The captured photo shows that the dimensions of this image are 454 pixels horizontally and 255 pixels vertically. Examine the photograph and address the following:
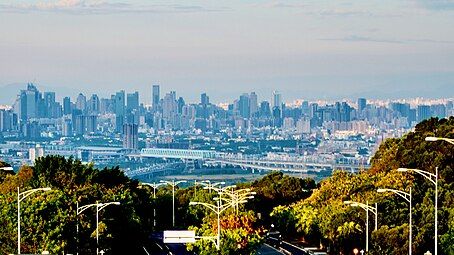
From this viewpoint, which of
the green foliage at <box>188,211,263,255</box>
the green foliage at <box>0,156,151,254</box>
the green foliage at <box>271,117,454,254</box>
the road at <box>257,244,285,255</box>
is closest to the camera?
the green foliage at <box>0,156,151,254</box>

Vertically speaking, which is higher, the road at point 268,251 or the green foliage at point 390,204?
the green foliage at point 390,204

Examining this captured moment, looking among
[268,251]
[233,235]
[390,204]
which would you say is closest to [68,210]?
[233,235]

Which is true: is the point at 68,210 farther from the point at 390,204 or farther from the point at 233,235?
the point at 390,204

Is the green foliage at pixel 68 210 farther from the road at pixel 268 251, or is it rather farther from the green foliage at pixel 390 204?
the green foliage at pixel 390 204

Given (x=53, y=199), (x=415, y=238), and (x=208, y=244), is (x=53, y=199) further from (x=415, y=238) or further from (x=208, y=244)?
(x=415, y=238)

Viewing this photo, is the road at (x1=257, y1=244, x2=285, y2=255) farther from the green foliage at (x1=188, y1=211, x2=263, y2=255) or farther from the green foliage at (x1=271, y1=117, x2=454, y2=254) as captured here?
the green foliage at (x1=188, y1=211, x2=263, y2=255)

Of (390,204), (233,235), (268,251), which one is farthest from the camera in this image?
(268,251)

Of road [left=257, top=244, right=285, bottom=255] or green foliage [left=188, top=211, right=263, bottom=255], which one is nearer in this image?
green foliage [left=188, top=211, right=263, bottom=255]

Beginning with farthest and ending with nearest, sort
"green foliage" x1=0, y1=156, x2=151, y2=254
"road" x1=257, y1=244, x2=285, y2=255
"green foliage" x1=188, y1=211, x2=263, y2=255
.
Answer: "road" x1=257, y1=244, x2=285, y2=255 < "green foliage" x1=188, y1=211, x2=263, y2=255 < "green foliage" x1=0, y1=156, x2=151, y2=254

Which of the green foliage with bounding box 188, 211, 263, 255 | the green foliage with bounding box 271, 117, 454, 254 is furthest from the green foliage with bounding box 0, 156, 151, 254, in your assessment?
the green foliage with bounding box 271, 117, 454, 254

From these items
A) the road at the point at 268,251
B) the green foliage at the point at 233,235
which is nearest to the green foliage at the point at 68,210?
the green foliage at the point at 233,235

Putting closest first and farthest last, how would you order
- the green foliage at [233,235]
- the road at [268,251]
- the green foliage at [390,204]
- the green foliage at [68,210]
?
the green foliage at [68,210], the green foliage at [390,204], the green foliage at [233,235], the road at [268,251]

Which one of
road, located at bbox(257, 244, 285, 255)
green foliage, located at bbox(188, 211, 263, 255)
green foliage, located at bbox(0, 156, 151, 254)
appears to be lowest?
road, located at bbox(257, 244, 285, 255)

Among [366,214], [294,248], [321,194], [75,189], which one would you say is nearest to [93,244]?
[75,189]
